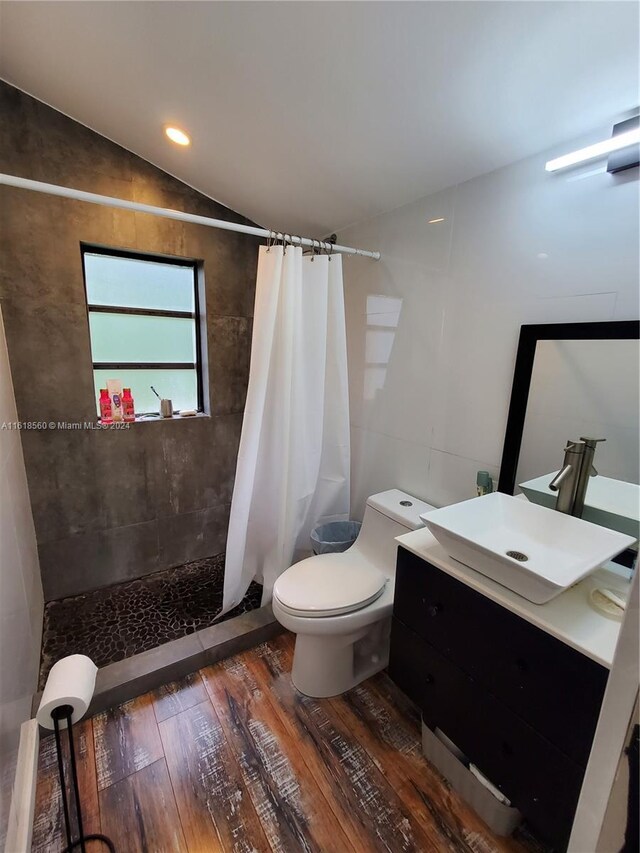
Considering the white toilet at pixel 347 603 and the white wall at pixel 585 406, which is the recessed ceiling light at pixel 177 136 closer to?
the white wall at pixel 585 406

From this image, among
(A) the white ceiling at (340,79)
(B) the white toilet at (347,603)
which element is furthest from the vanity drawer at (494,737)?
(A) the white ceiling at (340,79)

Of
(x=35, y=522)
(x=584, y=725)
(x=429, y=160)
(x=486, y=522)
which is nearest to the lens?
(x=584, y=725)

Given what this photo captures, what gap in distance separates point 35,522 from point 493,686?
2210 millimetres

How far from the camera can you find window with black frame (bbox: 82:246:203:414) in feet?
6.74

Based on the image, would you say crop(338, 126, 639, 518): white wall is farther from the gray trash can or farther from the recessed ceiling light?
the recessed ceiling light

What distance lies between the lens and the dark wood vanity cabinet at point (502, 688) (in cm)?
88

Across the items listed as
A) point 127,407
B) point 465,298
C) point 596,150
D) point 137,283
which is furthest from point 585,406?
point 137,283

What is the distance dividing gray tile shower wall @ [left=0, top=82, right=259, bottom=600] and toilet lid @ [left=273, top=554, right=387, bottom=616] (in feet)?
3.69

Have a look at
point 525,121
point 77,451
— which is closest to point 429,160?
point 525,121

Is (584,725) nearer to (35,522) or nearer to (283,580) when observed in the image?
(283,580)

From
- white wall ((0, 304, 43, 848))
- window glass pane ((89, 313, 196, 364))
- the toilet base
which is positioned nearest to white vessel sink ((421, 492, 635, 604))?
the toilet base

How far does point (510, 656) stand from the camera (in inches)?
39.3

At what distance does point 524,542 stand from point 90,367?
218cm

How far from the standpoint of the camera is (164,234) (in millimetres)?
2041
